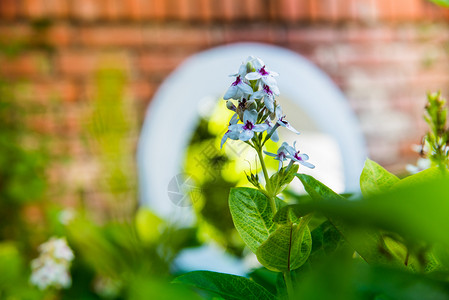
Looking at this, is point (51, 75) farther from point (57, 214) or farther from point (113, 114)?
point (113, 114)

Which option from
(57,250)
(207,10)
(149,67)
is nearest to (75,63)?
(149,67)

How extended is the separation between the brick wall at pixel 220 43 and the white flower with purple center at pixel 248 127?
1974mm

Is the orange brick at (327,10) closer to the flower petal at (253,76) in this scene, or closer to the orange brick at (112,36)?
the orange brick at (112,36)

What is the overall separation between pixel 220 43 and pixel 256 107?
2.29 meters

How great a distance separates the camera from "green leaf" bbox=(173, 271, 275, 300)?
0.39 m

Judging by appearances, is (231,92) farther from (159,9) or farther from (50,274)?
(159,9)

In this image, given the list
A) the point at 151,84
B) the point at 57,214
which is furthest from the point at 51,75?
the point at 57,214

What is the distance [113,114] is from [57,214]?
3.84 feet

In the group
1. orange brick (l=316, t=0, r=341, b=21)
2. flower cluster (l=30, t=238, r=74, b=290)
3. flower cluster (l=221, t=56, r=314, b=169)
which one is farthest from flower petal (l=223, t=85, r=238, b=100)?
orange brick (l=316, t=0, r=341, b=21)

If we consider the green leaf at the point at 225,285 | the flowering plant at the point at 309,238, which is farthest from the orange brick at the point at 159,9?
the green leaf at the point at 225,285

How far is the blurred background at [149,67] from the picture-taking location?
2314mm

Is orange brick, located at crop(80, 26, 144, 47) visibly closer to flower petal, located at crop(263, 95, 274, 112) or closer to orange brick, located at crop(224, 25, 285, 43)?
orange brick, located at crop(224, 25, 285, 43)

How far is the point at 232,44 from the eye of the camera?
8.87 feet

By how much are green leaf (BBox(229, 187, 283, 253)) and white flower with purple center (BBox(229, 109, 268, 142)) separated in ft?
0.16
